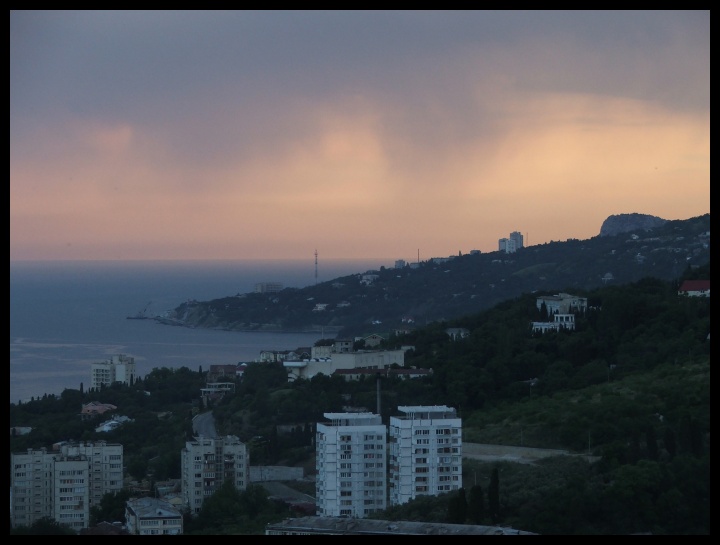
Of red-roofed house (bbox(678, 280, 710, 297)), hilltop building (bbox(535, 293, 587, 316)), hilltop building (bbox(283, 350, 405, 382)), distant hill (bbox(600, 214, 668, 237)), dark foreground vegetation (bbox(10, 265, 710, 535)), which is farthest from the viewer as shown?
distant hill (bbox(600, 214, 668, 237))

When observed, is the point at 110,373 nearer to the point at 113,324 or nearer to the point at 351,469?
the point at 351,469

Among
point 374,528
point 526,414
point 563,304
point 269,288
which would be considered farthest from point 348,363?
point 269,288

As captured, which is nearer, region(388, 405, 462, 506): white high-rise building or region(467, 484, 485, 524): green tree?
region(467, 484, 485, 524): green tree

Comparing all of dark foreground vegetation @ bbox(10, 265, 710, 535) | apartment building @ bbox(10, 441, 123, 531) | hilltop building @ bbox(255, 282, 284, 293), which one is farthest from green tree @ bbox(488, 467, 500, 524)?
hilltop building @ bbox(255, 282, 284, 293)

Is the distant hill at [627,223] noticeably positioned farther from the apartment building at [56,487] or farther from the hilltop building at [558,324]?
the apartment building at [56,487]

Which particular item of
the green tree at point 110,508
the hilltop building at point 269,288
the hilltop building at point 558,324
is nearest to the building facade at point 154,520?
the green tree at point 110,508

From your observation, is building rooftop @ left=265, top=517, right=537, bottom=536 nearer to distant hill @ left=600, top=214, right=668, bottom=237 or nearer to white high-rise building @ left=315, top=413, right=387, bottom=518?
white high-rise building @ left=315, top=413, right=387, bottom=518
